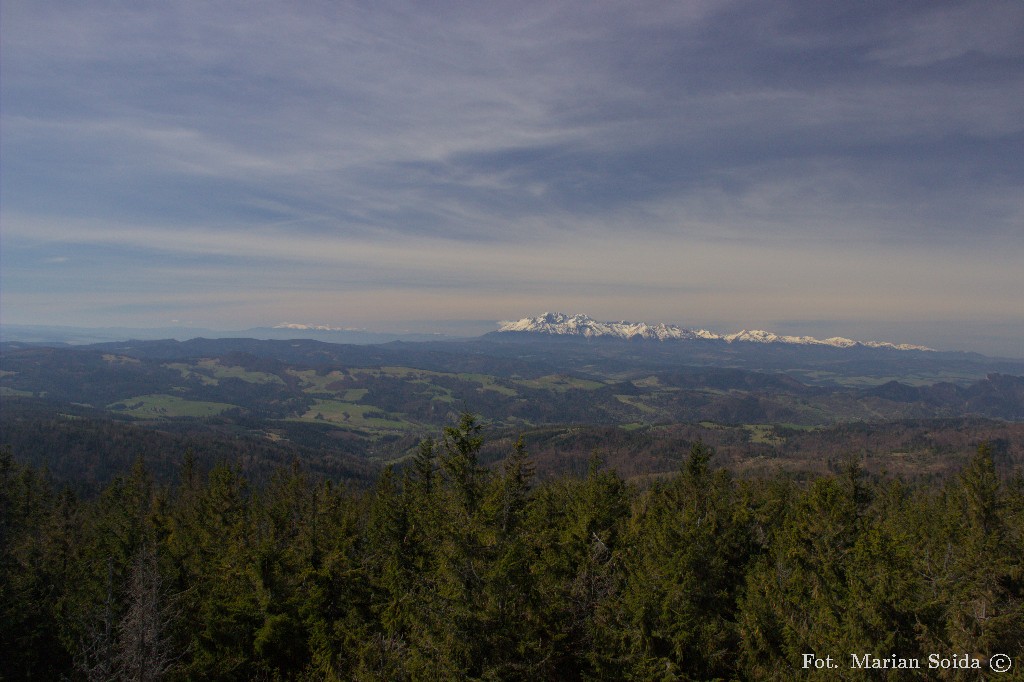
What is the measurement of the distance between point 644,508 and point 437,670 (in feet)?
72.2

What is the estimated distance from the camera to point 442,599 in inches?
832

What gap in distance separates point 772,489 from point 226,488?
162ft

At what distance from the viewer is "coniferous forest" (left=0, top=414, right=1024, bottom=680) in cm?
2084

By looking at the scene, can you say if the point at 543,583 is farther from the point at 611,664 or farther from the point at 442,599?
the point at 442,599

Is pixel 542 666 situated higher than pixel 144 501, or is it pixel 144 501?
pixel 542 666

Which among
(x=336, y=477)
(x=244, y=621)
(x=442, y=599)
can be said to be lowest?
(x=336, y=477)

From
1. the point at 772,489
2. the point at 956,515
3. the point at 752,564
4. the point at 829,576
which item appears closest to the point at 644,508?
the point at 752,564

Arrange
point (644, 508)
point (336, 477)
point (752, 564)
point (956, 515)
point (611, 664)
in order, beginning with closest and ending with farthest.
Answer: point (611, 664), point (752, 564), point (644, 508), point (956, 515), point (336, 477)

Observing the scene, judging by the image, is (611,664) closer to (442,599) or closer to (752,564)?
(442,599)

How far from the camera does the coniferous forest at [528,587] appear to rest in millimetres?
20844

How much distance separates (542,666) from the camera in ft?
71.2

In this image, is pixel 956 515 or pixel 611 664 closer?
pixel 611 664

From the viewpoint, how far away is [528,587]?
21906 millimetres

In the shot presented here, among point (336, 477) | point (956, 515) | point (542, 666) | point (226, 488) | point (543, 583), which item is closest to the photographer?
point (542, 666)
